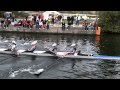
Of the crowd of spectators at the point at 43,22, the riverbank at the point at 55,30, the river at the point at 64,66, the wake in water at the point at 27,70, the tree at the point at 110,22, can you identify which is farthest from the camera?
the tree at the point at 110,22

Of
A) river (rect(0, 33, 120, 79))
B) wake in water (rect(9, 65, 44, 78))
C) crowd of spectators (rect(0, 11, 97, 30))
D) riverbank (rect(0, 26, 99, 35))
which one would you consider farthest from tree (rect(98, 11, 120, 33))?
wake in water (rect(9, 65, 44, 78))

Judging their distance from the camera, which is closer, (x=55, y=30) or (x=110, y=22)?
(x=55, y=30)

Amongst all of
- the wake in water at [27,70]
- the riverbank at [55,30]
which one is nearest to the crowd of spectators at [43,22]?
the riverbank at [55,30]

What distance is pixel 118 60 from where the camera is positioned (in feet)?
38.2

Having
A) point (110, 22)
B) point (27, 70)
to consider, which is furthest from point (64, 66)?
point (110, 22)

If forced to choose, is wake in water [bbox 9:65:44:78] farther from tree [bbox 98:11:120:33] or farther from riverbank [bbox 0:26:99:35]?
tree [bbox 98:11:120:33]

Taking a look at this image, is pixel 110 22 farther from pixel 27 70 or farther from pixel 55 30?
pixel 27 70

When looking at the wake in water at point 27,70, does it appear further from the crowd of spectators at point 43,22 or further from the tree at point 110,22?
the tree at point 110,22

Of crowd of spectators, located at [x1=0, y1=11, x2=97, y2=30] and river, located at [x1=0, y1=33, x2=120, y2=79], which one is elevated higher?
crowd of spectators, located at [x1=0, y1=11, x2=97, y2=30]

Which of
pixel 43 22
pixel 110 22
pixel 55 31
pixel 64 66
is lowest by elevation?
pixel 64 66

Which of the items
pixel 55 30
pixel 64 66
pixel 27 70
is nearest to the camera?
pixel 27 70

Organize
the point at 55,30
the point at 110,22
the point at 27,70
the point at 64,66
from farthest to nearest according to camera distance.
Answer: the point at 110,22 < the point at 55,30 < the point at 64,66 < the point at 27,70
